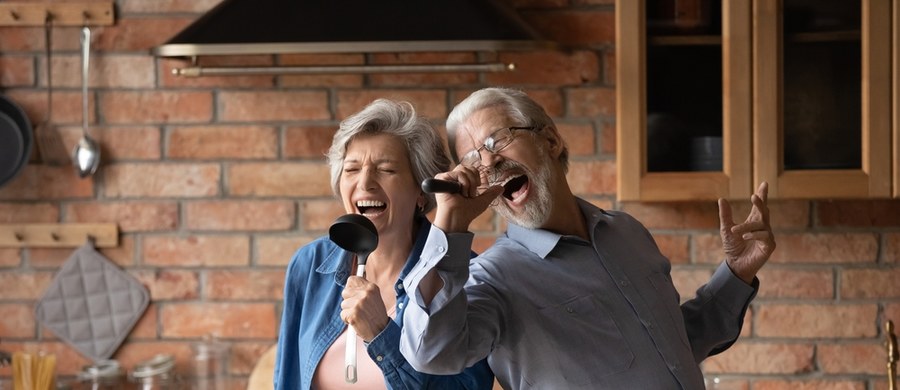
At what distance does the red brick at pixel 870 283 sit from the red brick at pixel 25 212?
1.91 m

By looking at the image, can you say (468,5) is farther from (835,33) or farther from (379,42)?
(835,33)

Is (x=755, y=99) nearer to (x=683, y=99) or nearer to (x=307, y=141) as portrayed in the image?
(x=683, y=99)

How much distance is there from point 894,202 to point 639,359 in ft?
4.43

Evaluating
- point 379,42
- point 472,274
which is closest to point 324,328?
point 472,274

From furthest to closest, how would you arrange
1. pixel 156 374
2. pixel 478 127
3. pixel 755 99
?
1. pixel 156 374
2. pixel 755 99
3. pixel 478 127

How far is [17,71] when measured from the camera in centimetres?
289

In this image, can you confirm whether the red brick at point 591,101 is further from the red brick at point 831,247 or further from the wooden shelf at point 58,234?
the wooden shelf at point 58,234

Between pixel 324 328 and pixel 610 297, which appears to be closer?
pixel 610 297

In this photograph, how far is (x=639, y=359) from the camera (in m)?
1.69

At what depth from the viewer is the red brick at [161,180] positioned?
2.87 metres

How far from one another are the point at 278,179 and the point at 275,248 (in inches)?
6.5

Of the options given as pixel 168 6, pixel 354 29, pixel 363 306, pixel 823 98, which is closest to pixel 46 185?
pixel 168 6

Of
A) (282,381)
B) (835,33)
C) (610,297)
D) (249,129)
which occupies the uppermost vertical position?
(835,33)

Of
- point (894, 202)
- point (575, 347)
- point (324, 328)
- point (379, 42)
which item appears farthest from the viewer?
point (894, 202)
